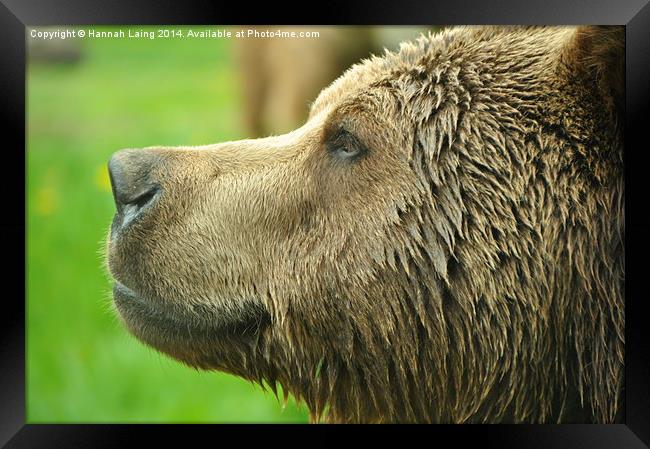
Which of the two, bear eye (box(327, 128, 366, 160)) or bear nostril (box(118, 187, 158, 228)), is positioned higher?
bear eye (box(327, 128, 366, 160))

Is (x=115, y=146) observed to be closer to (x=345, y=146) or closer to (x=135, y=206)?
(x=135, y=206)

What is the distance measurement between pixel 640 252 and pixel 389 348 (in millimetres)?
1055

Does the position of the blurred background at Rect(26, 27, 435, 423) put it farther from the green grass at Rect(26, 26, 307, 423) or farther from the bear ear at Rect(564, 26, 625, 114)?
the bear ear at Rect(564, 26, 625, 114)

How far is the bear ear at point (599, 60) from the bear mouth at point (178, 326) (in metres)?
1.53

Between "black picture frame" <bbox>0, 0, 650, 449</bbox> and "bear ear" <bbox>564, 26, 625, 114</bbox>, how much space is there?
0.09 m

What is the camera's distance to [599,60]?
3260 mm

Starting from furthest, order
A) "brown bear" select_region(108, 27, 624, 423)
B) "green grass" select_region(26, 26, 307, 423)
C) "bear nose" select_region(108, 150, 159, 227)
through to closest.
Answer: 1. "green grass" select_region(26, 26, 307, 423)
2. "bear nose" select_region(108, 150, 159, 227)
3. "brown bear" select_region(108, 27, 624, 423)

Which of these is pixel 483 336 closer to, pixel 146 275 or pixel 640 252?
pixel 640 252

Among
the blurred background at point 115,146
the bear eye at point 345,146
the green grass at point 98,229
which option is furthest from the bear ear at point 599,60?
the green grass at point 98,229

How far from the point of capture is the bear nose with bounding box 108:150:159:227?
337 centimetres

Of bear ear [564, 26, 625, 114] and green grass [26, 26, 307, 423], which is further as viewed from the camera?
green grass [26, 26, 307, 423]

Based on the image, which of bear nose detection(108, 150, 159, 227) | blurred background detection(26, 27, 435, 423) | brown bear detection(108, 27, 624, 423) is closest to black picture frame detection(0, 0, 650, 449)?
brown bear detection(108, 27, 624, 423)
